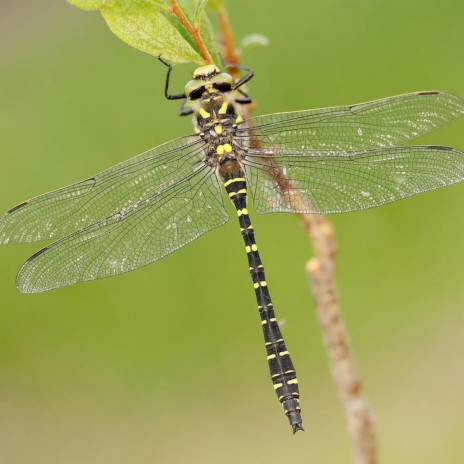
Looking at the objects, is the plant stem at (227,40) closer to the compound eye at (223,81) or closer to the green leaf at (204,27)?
the compound eye at (223,81)

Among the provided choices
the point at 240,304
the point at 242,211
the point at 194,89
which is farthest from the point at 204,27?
the point at 240,304

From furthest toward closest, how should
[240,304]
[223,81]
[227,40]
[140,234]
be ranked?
[240,304]
[140,234]
[223,81]
[227,40]

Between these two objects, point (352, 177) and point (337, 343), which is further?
point (352, 177)

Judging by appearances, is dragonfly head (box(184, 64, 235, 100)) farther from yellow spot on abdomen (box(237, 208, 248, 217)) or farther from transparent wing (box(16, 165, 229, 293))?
yellow spot on abdomen (box(237, 208, 248, 217))

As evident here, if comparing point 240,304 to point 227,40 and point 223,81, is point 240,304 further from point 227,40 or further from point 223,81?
point 227,40

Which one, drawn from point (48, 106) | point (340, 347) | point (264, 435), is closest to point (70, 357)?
point (264, 435)

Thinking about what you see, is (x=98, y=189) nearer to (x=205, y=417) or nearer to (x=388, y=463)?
(x=388, y=463)
